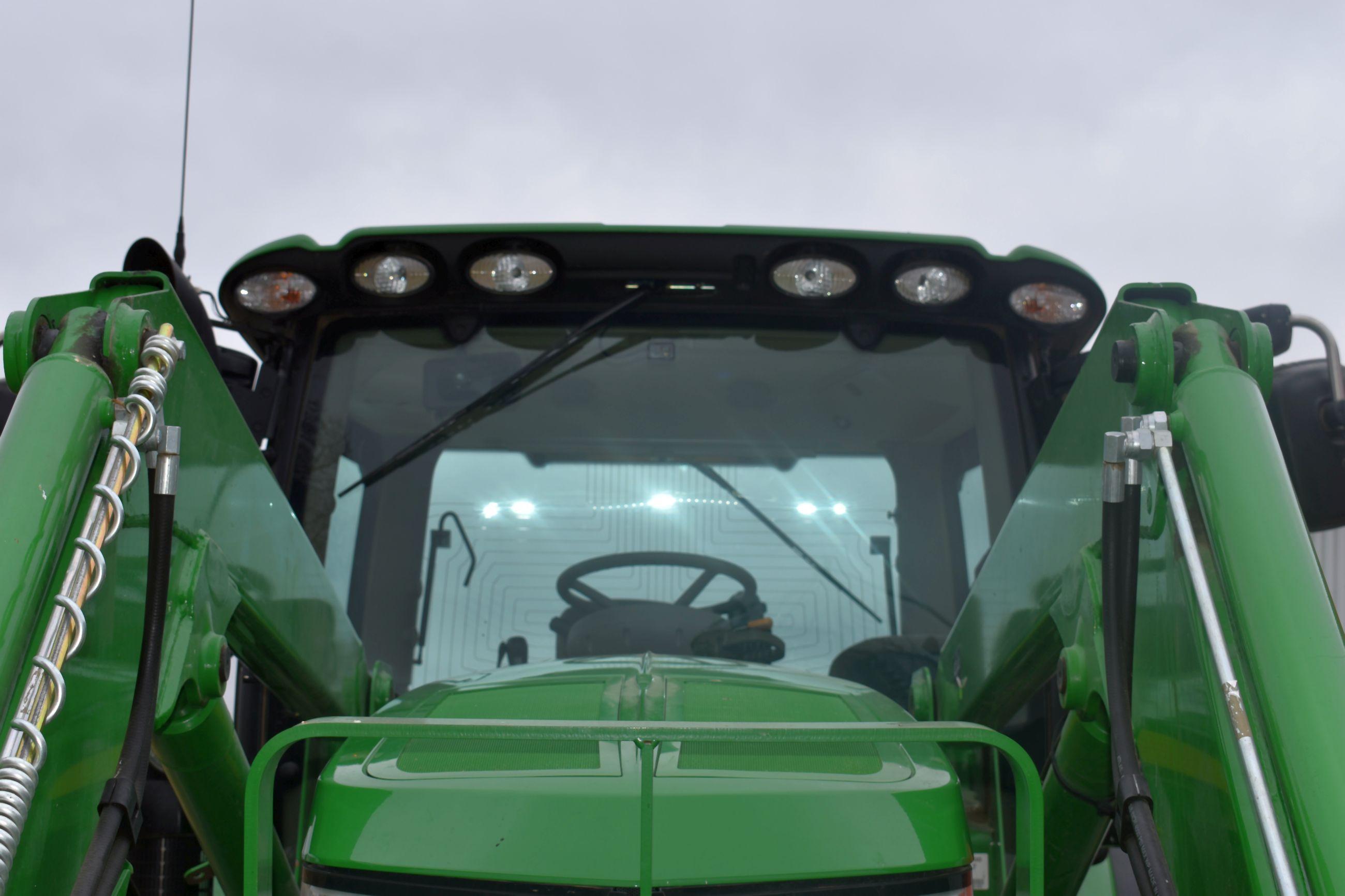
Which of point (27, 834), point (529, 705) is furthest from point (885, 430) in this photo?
point (27, 834)

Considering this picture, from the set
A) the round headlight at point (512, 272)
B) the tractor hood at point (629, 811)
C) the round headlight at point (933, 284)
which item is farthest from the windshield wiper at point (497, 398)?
the tractor hood at point (629, 811)

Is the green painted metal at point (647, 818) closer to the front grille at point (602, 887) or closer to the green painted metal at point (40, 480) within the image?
the front grille at point (602, 887)

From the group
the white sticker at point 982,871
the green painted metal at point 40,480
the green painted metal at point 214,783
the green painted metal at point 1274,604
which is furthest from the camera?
the white sticker at point 982,871

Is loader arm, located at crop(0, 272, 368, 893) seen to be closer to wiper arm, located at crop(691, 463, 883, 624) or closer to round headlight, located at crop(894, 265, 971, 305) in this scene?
wiper arm, located at crop(691, 463, 883, 624)

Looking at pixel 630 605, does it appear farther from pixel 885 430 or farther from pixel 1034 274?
pixel 1034 274

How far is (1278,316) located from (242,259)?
192cm

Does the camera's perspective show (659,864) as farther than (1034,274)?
No

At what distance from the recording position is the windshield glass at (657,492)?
2647 mm

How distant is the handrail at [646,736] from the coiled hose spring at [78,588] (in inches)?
9.5

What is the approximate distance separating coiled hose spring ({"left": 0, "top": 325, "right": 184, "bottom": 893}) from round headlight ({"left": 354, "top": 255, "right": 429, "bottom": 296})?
0.99 m

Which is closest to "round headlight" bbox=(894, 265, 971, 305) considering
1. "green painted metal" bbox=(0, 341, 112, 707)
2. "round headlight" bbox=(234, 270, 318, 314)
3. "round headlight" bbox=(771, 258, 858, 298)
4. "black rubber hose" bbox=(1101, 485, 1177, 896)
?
"round headlight" bbox=(771, 258, 858, 298)

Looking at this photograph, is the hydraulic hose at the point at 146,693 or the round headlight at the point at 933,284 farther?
the round headlight at the point at 933,284

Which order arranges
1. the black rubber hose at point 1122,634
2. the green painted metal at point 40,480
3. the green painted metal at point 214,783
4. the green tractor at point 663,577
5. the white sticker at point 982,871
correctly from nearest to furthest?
the green painted metal at point 40,480 → the green tractor at point 663,577 → the black rubber hose at point 1122,634 → the green painted metal at point 214,783 → the white sticker at point 982,871

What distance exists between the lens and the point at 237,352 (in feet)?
8.43
